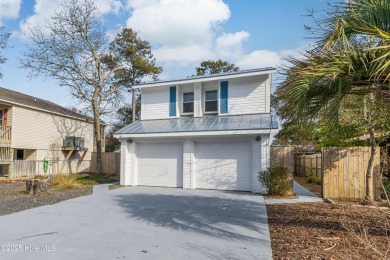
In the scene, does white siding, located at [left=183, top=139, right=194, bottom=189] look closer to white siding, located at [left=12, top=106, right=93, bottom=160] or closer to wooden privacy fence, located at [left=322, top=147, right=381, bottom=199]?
wooden privacy fence, located at [left=322, top=147, right=381, bottom=199]

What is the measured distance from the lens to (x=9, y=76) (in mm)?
23203

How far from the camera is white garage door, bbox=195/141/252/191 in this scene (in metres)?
12.5

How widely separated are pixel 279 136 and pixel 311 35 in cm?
2630

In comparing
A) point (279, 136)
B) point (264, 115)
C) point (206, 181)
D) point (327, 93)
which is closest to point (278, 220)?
point (327, 93)

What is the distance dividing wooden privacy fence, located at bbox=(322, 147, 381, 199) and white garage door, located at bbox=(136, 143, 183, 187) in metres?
6.50

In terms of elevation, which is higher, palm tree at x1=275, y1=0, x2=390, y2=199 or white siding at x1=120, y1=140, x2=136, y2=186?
palm tree at x1=275, y1=0, x2=390, y2=199

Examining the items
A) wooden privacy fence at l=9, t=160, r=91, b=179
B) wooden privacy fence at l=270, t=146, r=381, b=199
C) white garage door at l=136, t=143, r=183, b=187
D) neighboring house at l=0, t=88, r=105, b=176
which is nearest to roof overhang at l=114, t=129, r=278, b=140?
white garage door at l=136, t=143, r=183, b=187

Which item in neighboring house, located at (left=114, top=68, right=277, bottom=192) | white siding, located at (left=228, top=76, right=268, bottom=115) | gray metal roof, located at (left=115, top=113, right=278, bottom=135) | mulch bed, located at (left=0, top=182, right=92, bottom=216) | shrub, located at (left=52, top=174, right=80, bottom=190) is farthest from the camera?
white siding, located at (left=228, top=76, right=268, bottom=115)

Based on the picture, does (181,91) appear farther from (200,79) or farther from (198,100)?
(200,79)

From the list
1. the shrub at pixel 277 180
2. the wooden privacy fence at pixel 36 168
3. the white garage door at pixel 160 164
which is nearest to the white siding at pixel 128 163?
the white garage door at pixel 160 164

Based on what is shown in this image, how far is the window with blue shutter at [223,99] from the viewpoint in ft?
47.9

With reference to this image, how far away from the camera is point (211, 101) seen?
1530 centimetres

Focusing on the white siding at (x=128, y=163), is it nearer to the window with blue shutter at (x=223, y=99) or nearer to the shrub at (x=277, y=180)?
the window with blue shutter at (x=223, y=99)

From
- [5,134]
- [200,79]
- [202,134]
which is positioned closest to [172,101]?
[200,79]
